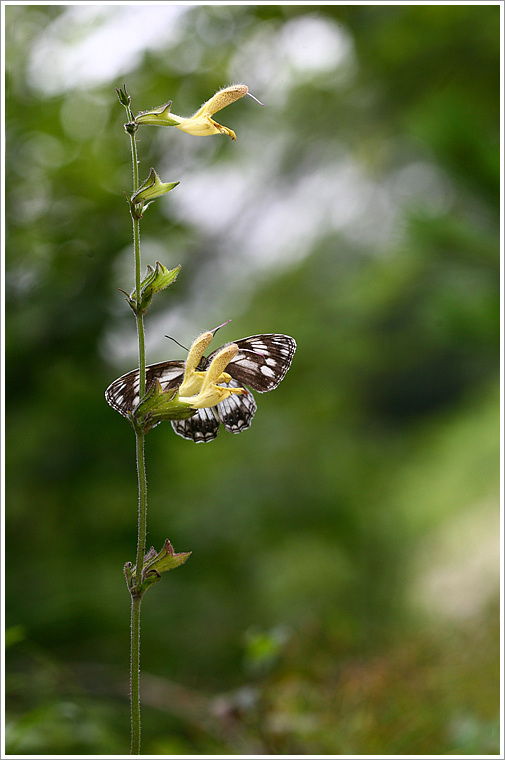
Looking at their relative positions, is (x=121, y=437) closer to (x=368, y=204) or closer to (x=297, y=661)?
(x=297, y=661)

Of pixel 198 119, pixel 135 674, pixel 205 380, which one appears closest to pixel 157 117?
pixel 198 119

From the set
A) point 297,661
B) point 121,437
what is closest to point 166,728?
point 297,661

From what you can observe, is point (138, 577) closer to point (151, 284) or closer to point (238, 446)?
point (151, 284)

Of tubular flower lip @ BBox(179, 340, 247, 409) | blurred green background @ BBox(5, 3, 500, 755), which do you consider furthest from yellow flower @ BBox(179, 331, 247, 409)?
blurred green background @ BBox(5, 3, 500, 755)

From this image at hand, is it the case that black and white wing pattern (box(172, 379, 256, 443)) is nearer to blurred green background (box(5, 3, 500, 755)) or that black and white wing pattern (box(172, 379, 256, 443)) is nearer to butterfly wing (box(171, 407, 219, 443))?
butterfly wing (box(171, 407, 219, 443))

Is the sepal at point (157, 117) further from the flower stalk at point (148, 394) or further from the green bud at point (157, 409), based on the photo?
the green bud at point (157, 409)

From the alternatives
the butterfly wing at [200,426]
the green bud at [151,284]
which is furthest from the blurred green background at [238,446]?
the green bud at [151,284]
